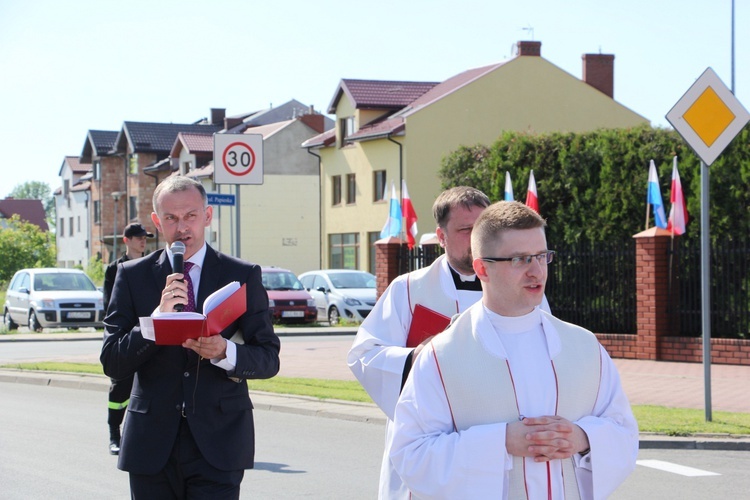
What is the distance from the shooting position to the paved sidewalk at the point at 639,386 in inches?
424

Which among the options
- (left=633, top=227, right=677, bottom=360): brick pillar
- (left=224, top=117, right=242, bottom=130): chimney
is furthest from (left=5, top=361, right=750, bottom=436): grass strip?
(left=224, top=117, right=242, bottom=130): chimney

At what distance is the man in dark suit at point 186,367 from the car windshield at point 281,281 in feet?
89.1

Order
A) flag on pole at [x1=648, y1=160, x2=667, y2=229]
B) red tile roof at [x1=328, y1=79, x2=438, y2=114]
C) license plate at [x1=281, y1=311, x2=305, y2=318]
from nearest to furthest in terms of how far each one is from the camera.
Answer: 1. flag on pole at [x1=648, y1=160, x2=667, y2=229]
2. license plate at [x1=281, y1=311, x2=305, y2=318]
3. red tile roof at [x1=328, y1=79, x2=438, y2=114]

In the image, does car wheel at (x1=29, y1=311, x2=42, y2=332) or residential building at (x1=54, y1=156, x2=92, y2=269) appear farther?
residential building at (x1=54, y1=156, x2=92, y2=269)

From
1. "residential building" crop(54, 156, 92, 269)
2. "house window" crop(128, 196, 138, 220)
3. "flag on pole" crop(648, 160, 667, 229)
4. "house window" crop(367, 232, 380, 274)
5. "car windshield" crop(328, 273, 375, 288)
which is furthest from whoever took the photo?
"residential building" crop(54, 156, 92, 269)

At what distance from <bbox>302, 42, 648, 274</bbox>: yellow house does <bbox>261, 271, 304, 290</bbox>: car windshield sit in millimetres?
11676

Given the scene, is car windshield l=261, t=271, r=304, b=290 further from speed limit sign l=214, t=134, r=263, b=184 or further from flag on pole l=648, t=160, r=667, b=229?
speed limit sign l=214, t=134, r=263, b=184

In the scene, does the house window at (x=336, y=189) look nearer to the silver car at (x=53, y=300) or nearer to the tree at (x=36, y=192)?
the silver car at (x=53, y=300)

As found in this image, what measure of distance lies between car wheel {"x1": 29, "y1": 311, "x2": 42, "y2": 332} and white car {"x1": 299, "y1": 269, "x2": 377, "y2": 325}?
7712mm

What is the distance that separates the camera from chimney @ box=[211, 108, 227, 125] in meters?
74.2

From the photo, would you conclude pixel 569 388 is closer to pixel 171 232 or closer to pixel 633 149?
pixel 171 232

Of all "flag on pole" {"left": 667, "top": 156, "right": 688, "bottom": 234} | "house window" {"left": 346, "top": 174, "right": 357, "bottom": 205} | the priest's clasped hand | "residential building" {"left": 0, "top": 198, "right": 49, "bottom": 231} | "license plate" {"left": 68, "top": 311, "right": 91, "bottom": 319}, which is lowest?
"license plate" {"left": 68, "top": 311, "right": 91, "bottom": 319}

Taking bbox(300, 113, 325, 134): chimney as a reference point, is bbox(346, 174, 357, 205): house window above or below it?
below

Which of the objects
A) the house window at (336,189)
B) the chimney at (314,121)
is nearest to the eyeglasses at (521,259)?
the house window at (336,189)
